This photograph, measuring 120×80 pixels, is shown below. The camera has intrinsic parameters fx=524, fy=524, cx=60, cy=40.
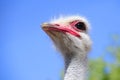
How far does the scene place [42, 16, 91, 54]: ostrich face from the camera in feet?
17.2

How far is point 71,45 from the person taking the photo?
5.32 meters

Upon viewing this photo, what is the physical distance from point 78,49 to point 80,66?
0.18m

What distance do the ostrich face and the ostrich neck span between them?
0.08 meters

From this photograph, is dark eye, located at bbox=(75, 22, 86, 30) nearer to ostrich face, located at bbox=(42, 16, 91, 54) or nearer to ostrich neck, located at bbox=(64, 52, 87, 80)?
ostrich face, located at bbox=(42, 16, 91, 54)

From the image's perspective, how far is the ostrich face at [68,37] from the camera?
17.2ft

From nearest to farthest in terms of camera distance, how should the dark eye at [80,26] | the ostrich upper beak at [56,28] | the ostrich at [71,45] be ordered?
the ostrich upper beak at [56,28] → the ostrich at [71,45] → the dark eye at [80,26]

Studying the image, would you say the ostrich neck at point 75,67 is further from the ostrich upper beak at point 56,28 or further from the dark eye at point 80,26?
the dark eye at point 80,26

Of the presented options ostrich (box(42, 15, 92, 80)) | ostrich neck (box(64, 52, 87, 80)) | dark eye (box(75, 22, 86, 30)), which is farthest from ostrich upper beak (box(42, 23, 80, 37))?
ostrich neck (box(64, 52, 87, 80))

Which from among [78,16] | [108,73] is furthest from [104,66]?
[78,16]

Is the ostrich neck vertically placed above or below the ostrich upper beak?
below

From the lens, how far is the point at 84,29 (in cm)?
553

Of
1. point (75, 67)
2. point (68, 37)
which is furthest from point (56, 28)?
point (75, 67)

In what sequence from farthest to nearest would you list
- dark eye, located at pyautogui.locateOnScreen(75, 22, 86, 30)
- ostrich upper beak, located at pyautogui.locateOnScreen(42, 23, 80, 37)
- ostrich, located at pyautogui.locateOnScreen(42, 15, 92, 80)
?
1. dark eye, located at pyautogui.locateOnScreen(75, 22, 86, 30)
2. ostrich, located at pyautogui.locateOnScreen(42, 15, 92, 80)
3. ostrich upper beak, located at pyautogui.locateOnScreen(42, 23, 80, 37)

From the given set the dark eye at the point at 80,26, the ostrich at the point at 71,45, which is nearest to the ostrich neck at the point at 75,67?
the ostrich at the point at 71,45
